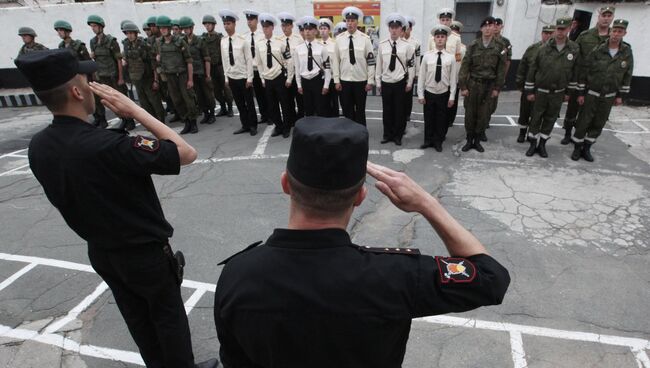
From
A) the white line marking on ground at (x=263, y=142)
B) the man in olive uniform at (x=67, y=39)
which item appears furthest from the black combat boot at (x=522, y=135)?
the man in olive uniform at (x=67, y=39)

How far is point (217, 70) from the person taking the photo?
8.84 meters

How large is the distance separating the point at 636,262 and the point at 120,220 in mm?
4439

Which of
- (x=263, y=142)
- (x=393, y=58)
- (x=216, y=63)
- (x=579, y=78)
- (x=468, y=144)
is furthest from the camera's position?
(x=216, y=63)

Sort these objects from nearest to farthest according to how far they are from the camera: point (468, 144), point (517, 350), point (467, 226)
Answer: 1. point (517, 350)
2. point (467, 226)
3. point (468, 144)

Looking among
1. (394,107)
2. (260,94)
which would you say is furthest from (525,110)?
(260,94)

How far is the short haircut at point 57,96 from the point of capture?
2.00 metres

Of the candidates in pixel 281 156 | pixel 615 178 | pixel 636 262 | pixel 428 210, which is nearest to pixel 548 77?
pixel 615 178

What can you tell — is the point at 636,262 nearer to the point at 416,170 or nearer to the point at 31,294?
the point at 416,170

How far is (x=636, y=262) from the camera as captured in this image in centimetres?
377

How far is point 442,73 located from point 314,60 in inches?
88.2

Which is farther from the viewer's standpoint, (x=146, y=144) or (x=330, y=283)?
(x=146, y=144)

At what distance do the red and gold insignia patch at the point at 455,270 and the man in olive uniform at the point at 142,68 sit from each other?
844 cm

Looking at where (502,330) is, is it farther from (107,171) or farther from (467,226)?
(107,171)

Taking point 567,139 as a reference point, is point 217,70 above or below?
above
